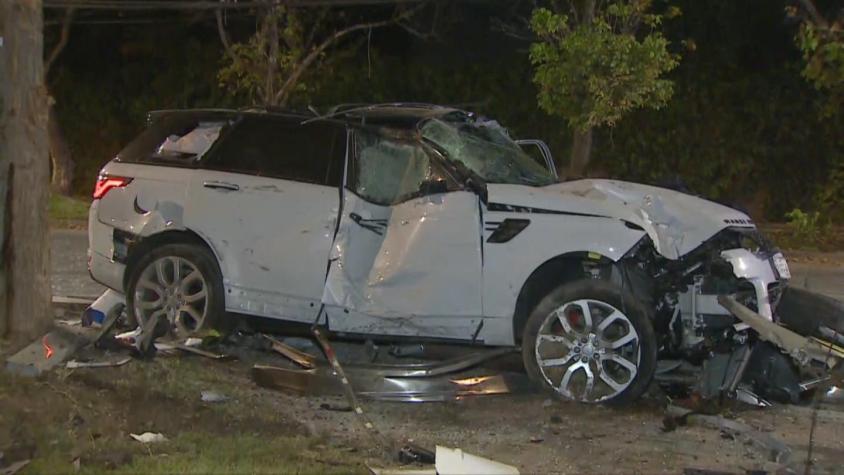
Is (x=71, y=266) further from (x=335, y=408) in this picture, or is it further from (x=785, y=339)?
(x=785, y=339)

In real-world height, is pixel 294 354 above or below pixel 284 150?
below

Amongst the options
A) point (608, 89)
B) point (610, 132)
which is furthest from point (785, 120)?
point (608, 89)

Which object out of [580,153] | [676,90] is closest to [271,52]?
[580,153]

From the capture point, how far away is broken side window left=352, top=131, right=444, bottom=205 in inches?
295

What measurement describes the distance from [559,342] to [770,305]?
54.9 inches

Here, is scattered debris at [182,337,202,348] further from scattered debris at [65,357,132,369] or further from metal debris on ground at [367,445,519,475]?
metal debris on ground at [367,445,519,475]

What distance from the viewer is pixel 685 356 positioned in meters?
7.12

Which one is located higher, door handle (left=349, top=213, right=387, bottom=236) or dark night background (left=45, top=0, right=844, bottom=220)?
dark night background (left=45, top=0, right=844, bottom=220)

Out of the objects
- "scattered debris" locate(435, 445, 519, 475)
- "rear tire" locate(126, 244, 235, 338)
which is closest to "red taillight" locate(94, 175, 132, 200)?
"rear tire" locate(126, 244, 235, 338)

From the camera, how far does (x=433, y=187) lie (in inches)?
288

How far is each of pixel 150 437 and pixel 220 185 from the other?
8.19ft

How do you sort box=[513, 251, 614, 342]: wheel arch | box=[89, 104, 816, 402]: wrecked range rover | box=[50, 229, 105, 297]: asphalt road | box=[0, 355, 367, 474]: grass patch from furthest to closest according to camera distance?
box=[50, 229, 105, 297]: asphalt road < box=[513, 251, 614, 342]: wheel arch < box=[89, 104, 816, 402]: wrecked range rover < box=[0, 355, 367, 474]: grass patch

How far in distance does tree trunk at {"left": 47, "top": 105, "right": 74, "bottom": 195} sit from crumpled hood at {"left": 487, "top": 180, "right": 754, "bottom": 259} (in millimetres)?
18056

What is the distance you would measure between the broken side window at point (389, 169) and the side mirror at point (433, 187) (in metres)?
0.02
